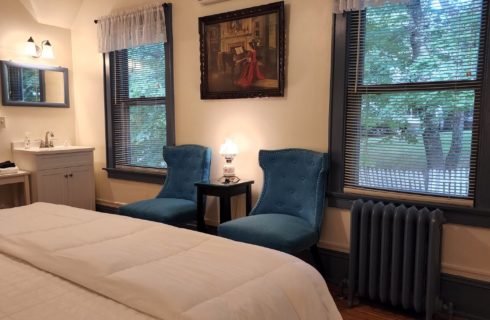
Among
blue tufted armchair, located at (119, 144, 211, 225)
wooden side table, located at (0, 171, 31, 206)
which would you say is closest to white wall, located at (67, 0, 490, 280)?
blue tufted armchair, located at (119, 144, 211, 225)

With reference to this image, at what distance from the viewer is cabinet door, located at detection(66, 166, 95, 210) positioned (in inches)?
164

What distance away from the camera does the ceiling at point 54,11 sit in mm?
4133

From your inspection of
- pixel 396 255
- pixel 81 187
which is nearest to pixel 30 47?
pixel 81 187

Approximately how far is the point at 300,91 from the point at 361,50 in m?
0.54

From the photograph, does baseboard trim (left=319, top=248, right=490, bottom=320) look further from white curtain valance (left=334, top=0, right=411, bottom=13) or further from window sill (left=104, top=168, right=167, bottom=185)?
window sill (left=104, top=168, right=167, bottom=185)

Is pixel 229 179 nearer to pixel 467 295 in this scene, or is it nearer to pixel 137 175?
pixel 137 175

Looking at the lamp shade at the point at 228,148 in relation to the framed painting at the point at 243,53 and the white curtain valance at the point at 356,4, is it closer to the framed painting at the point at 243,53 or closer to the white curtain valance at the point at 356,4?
the framed painting at the point at 243,53

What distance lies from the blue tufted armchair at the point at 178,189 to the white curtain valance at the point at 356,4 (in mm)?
1605

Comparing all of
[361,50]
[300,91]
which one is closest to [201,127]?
[300,91]

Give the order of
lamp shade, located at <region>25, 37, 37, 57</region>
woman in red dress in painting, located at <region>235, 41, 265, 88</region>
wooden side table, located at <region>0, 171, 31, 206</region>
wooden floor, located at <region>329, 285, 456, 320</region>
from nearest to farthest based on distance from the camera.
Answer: wooden floor, located at <region>329, 285, 456, 320</region> < woman in red dress in painting, located at <region>235, 41, 265, 88</region> < wooden side table, located at <region>0, 171, 31, 206</region> < lamp shade, located at <region>25, 37, 37, 57</region>

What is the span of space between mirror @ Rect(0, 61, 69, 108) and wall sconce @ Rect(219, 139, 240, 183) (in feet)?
7.57

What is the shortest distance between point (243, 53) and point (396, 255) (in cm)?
195

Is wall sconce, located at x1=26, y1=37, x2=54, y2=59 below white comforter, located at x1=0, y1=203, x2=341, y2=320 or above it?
above

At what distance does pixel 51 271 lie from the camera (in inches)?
56.1
